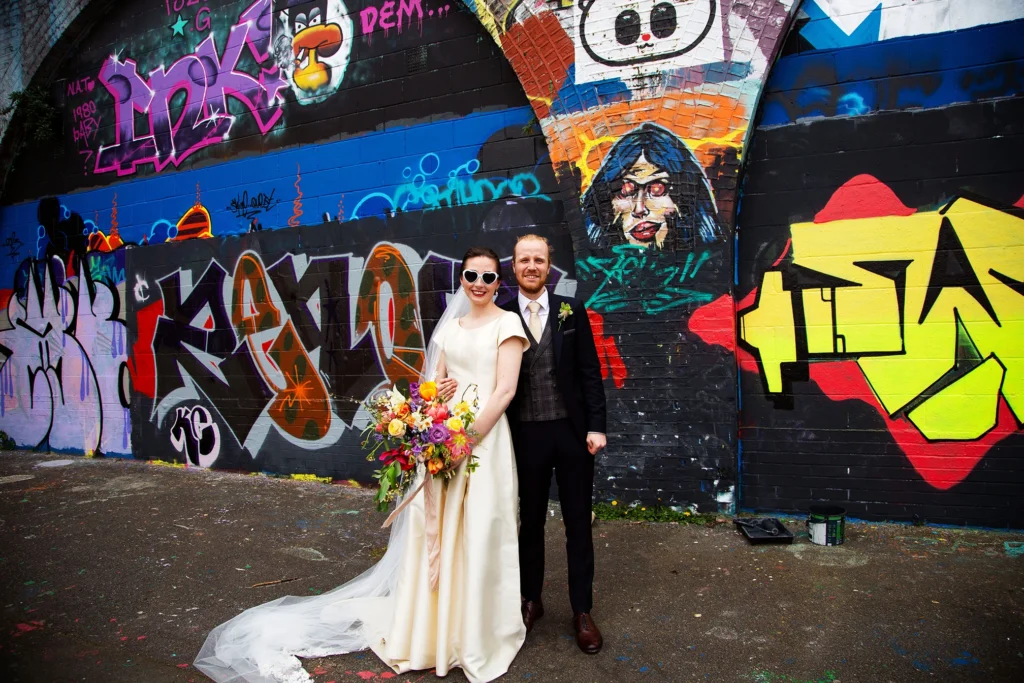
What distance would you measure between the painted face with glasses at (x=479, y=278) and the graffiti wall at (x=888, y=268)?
2514 mm

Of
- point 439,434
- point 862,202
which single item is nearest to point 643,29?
point 862,202

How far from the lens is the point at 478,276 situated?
11.0 ft

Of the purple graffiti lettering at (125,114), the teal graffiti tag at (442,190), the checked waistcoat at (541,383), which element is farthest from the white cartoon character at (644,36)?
the purple graffiti lettering at (125,114)

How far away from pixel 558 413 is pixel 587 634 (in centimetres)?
107

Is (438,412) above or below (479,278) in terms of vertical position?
below

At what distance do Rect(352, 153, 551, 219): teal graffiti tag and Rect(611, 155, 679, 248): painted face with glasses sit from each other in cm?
76

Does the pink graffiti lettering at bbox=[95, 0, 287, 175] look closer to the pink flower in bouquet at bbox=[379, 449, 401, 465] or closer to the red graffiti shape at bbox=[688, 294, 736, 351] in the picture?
the red graffiti shape at bbox=[688, 294, 736, 351]

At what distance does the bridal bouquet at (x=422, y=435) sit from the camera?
3158 mm

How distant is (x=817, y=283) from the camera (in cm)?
497

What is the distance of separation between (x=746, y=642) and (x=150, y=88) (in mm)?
8047

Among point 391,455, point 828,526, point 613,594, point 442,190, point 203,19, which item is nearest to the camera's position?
point 391,455

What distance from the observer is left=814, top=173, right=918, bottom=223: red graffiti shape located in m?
4.80

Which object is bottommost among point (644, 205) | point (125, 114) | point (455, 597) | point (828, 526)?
point (828, 526)

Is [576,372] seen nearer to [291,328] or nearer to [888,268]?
[888,268]
